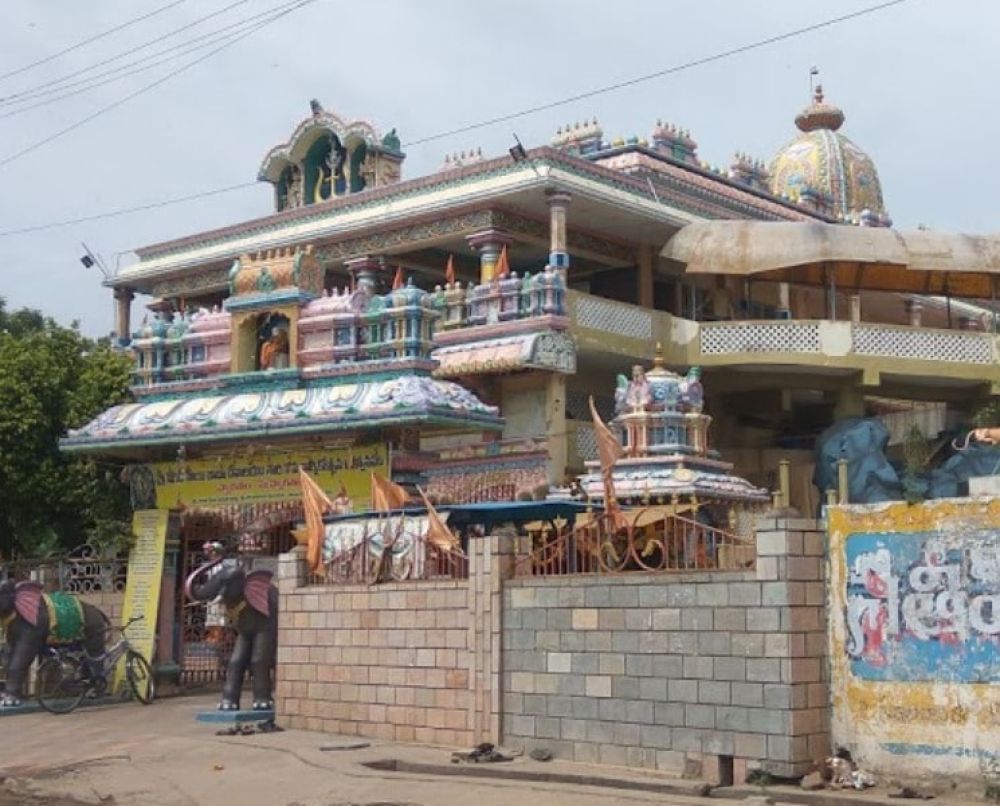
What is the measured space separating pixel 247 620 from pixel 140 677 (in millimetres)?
3161

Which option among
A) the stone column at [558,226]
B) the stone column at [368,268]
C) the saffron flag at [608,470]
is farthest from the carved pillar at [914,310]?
the saffron flag at [608,470]

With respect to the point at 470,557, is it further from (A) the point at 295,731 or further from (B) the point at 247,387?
(B) the point at 247,387

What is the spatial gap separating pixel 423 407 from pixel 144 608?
529 centimetres

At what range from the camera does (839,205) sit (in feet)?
104

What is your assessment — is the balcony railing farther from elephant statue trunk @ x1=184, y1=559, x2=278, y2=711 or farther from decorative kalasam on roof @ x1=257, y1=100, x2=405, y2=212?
elephant statue trunk @ x1=184, y1=559, x2=278, y2=711

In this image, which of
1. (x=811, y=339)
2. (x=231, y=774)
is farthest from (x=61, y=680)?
(x=811, y=339)

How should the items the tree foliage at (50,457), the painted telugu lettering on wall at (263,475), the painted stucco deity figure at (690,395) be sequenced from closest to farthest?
1. the painted telugu lettering on wall at (263,475)
2. the painted stucco deity figure at (690,395)
3. the tree foliage at (50,457)

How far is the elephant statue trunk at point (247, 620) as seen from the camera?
49.5 ft

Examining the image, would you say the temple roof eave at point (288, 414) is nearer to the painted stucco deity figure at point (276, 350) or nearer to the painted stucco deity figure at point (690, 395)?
the painted stucco deity figure at point (276, 350)

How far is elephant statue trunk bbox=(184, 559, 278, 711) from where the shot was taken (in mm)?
15078

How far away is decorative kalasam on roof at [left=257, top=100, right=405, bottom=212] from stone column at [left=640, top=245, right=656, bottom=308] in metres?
4.62

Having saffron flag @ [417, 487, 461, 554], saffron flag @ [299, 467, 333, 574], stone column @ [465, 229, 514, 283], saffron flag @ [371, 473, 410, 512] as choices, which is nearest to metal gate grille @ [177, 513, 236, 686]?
saffron flag @ [299, 467, 333, 574]

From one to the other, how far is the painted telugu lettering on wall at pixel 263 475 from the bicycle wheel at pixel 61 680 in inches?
91.8

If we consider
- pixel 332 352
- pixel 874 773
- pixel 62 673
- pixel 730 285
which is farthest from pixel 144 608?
pixel 730 285
